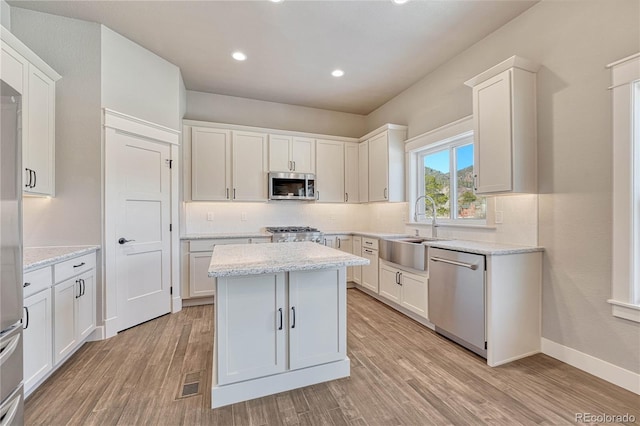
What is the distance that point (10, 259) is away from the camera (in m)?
1.14

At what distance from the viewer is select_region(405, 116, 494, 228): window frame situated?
10.0 feet

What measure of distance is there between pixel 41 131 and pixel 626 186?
15.1 ft

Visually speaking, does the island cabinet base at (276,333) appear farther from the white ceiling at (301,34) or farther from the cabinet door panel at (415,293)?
the white ceiling at (301,34)

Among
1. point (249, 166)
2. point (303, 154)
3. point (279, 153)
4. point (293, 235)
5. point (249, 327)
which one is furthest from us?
point (303, 154)

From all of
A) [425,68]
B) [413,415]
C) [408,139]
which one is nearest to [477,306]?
[413,415]

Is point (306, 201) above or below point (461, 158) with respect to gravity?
below

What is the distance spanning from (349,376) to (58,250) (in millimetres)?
2689

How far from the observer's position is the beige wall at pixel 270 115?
4.32 metres

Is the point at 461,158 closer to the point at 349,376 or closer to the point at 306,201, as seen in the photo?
the point at 306,201

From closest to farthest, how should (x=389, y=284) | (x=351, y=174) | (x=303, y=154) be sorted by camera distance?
(x=389, y=284)
(x=303, y=154)
(x=351, y=174)

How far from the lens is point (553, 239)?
234 cm

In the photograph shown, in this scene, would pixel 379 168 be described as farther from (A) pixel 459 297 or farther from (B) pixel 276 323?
(B) pixel 276 323

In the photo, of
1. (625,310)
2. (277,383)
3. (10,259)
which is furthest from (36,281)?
(625,310)

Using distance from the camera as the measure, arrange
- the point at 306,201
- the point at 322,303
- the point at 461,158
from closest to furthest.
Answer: the point at 322,303, the point at 461,158, the point at 306,201
